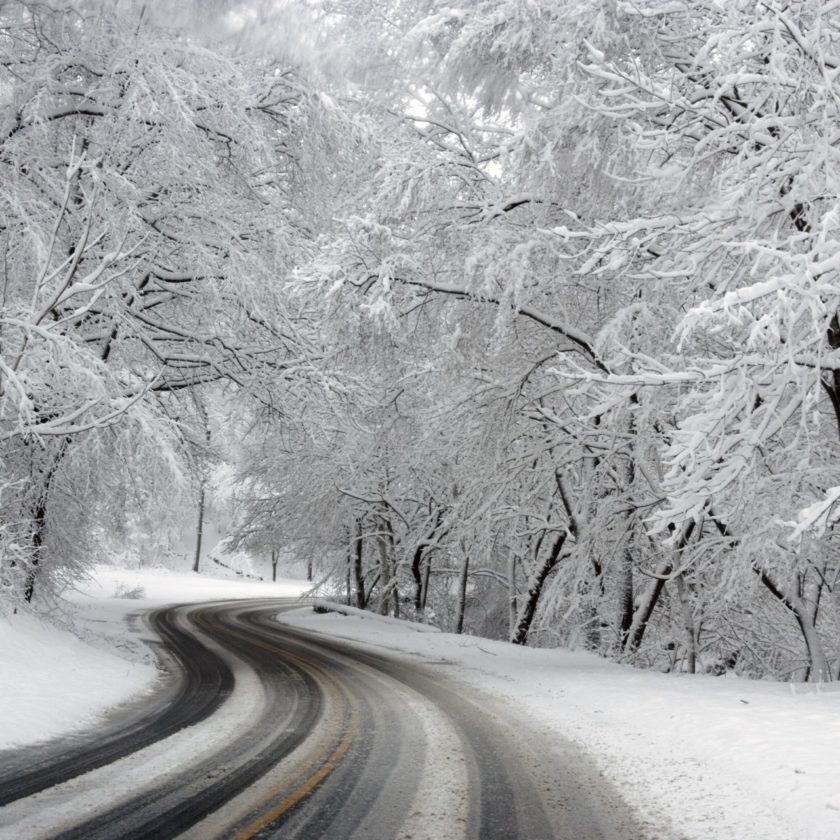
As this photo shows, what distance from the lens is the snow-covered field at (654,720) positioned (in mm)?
6152

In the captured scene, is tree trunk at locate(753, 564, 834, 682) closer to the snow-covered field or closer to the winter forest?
the winter forest

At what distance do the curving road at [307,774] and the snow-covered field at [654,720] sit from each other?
47 cm

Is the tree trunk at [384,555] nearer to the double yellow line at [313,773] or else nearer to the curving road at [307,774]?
the double yellow line at [313,773]

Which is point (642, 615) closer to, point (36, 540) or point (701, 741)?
point (701, 741)

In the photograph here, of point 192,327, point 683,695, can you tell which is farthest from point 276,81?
point 683,695

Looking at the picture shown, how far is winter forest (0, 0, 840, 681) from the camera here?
7.74m

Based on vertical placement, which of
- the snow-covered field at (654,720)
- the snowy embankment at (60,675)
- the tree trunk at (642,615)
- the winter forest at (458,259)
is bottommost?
the snowy embankment at (60,675)

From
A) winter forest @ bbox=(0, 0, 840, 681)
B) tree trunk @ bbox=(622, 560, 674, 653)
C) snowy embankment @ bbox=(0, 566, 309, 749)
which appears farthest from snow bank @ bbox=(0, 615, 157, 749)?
tree trunk @ bbox=(622, 560, 674, 653)

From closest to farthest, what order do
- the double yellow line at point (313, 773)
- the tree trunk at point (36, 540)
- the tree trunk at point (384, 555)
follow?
the double yellow line at point (313, 773)
the tree trunk at point (36, 540)
the tree trunk at point (384, 555)

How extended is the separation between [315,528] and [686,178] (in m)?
24.6

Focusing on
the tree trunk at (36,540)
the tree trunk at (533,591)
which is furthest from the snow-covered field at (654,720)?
the tree trunk at (533,591)

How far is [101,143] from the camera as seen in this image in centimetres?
1105

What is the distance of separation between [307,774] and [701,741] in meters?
4.18

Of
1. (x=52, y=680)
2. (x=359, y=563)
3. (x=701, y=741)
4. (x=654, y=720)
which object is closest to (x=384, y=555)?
(x=359, y=563)
